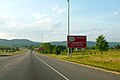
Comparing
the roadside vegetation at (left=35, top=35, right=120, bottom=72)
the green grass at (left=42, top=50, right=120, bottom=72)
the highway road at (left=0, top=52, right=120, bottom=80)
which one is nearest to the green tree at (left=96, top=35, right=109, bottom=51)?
the roadside vegetation at (left=35, top=35, right=120, bottom=72)

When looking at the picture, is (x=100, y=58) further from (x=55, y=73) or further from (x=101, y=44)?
(x=101, y=44)

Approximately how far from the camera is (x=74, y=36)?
5881 cm

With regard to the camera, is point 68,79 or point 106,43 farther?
point 106,43

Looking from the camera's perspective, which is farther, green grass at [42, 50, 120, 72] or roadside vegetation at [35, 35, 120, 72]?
roadside vegetation at [35, 35, 120, 72]

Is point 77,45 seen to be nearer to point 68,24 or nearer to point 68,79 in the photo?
point 68,24

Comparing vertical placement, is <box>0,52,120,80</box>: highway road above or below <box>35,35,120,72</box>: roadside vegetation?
below

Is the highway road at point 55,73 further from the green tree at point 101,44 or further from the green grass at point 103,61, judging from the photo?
the green tree at point 101,44

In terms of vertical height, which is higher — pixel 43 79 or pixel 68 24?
pixel 68 24

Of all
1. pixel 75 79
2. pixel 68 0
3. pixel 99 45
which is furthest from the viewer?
pixel 99 45

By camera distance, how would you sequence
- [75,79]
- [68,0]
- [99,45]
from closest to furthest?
[75,79]
[68,0]
[99,45]

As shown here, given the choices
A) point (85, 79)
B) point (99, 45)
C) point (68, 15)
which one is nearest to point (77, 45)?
point (68, 15)

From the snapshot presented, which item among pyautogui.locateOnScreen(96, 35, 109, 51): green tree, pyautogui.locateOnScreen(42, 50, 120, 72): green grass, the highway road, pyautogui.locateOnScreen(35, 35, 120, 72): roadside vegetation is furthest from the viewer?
pyautogui.locateOnScreen(96, 35, 109, 51): green tree

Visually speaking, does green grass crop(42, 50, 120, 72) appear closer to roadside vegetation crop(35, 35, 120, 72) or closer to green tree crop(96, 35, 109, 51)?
roadside vegetation crop(35, 35, 120, 72)

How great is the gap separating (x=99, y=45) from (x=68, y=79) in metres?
102
